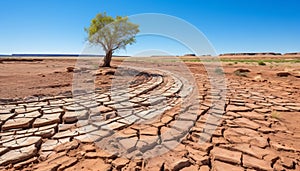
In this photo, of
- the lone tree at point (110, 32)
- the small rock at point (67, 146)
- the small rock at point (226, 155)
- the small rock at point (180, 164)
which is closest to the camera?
the small rock at point (180, 164)

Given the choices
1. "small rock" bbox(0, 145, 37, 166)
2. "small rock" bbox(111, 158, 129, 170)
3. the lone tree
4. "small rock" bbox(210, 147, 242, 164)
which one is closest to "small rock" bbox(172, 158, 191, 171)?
"small rock" bbox(210, 147, 242, 164)

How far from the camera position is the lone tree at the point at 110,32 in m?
12.3

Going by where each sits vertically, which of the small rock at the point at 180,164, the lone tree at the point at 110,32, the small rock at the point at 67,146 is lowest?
the small rock at the point at 180,164

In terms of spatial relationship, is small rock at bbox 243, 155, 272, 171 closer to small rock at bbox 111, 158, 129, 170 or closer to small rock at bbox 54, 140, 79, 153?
small rock at bbox 111, 158, 129, 170

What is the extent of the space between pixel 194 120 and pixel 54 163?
2.31 metres

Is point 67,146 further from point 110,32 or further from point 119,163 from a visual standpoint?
point 110,32

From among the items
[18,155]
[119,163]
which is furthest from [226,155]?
[18,155]

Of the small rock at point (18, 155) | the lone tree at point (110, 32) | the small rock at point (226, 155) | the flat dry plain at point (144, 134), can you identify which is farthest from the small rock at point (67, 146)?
the lone tree at point (110, 32)

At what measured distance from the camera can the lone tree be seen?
40.5 feet

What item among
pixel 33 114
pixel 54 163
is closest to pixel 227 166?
pixel 54 163

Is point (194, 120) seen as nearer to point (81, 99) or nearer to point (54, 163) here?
point (54, 163)

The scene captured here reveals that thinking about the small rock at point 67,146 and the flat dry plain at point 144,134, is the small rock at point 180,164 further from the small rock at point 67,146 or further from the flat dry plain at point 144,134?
the small rock at point 67,146

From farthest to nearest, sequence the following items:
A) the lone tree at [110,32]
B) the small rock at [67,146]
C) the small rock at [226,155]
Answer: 1. the lone tree at [110,32]
2. the small rock at [67,146]
3. the small rock at [226,155]

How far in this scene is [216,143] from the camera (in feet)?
8.34
